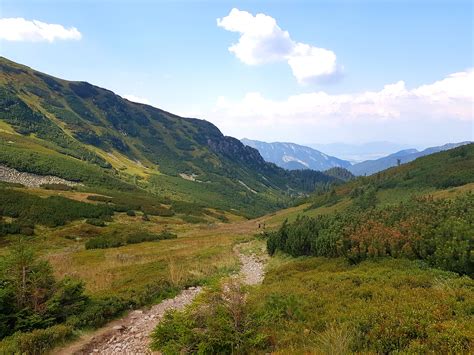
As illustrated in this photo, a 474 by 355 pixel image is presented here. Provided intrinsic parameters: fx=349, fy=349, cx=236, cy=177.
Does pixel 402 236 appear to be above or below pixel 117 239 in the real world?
above

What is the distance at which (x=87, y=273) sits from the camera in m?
27.2

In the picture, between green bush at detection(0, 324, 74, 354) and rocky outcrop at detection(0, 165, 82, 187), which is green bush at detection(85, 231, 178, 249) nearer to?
green bush at detection(0, 324, 74, 354)

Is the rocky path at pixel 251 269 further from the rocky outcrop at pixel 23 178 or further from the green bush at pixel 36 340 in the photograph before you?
the rocky outcrop at pixel 23 178

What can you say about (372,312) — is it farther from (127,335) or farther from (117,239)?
(117,239)

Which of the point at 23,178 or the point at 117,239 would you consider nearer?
the point at 117,239

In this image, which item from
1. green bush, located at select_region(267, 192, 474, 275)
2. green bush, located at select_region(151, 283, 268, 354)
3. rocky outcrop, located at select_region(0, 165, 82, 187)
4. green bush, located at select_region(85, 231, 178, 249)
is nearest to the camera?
green bush, located at select_region(151, 283, 268, 354)

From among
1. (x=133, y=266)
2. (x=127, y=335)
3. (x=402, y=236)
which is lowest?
(x=133, y=266)

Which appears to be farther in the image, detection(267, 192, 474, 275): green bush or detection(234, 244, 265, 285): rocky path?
detection(234, 244, 265, 285): rocky path

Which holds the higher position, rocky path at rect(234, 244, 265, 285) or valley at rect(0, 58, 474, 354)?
valley at rect(0, 58, 474, 354)

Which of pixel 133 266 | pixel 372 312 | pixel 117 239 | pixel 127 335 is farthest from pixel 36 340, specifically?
pixel 117 239

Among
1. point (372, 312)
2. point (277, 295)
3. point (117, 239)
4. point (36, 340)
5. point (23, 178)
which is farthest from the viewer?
point (23, 178)

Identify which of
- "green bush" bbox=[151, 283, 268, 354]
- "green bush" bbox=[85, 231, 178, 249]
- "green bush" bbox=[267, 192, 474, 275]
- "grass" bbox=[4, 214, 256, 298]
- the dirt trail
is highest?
"green bush" bbox=[267, 192, 474, 275]

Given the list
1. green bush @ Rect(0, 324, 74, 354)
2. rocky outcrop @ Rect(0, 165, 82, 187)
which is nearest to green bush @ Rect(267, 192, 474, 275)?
green bush @ Rect(0, 324, 74, 354)

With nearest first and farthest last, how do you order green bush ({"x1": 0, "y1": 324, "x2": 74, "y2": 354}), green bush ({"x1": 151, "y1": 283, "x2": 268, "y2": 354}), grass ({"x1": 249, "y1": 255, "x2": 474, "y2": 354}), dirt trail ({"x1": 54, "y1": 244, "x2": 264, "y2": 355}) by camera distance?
grass ({"x1": 249, "y1": 255, "x2": 474, "y2": 354}), green bush ({"x1": 151, "y1": 283, "x2": 268, "y2": 354}), green bush ({"x1": 0, "y1": 324, "x2": 74, "y2": 354}), dirt trail ({"x1": 54, "y1": 244, "x2": 264, "y2": 355})
